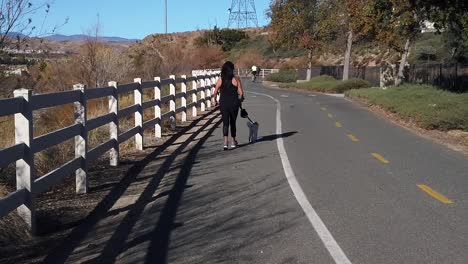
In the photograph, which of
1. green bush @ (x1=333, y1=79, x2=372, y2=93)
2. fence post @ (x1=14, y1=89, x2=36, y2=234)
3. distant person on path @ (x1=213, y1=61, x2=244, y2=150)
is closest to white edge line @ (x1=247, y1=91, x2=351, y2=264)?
distant person on path @ (x1=213, y1=61, x2=244, y2=150)

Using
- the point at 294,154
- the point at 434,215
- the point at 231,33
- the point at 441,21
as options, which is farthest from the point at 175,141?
the point at 231,33

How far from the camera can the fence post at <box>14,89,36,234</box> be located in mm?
6801

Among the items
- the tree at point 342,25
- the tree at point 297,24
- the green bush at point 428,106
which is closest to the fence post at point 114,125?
the green bush at point 428,106

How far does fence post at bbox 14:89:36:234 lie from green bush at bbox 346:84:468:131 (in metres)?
13.8

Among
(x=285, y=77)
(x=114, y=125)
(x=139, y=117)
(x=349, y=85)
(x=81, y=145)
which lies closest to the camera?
(x=81, y=145)

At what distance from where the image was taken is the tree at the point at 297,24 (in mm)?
51375

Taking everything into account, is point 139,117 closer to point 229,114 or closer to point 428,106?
point 229,114

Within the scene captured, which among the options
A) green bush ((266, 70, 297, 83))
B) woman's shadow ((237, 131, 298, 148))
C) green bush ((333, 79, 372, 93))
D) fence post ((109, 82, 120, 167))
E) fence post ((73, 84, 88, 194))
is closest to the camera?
fence post ((73, 84, 88, 194))

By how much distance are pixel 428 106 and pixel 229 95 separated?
8.65 m

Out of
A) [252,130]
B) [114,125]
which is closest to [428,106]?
[252,130]

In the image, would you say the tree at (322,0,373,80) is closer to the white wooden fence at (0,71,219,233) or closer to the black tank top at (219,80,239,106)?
the black tank top at (219,80,239,106)

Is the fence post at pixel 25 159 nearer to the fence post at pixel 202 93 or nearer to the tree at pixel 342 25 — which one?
the fence post at pixel 202 93

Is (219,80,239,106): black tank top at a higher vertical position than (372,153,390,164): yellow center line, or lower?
higher

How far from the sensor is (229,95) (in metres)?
14.2
